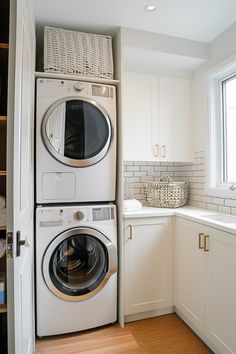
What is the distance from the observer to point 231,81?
87.6 inches

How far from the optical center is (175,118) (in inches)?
96.5

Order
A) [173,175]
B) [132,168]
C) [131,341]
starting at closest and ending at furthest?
1. [131,341]
2. [132,168]
3. [173,175]

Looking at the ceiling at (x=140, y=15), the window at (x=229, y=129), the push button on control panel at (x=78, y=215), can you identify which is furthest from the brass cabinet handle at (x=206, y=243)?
the ceiling at (x=140, y=15)

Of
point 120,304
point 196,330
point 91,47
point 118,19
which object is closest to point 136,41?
point 118,19

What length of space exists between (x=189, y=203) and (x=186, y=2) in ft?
6.02

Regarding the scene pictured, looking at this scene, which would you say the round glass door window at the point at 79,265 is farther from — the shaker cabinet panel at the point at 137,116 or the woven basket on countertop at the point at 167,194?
the shaker cabinet panel at the point at 137,116

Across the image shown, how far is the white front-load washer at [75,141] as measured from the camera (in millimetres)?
1807

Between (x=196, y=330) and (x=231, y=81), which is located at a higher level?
(x=231, y=81)

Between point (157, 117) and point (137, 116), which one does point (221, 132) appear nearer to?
point (157, 117)

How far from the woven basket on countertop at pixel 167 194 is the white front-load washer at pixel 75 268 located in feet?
1.92

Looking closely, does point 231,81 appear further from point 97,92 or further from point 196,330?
point 196,330

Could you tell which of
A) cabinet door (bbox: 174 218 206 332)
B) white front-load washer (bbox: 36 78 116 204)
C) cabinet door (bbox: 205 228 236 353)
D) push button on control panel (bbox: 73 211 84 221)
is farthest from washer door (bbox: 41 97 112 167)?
cabinet door (bbox: 205 228 236 353)

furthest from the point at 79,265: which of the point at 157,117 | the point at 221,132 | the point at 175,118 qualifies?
the point at 221,132

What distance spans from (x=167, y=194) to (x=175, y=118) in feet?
2.62
